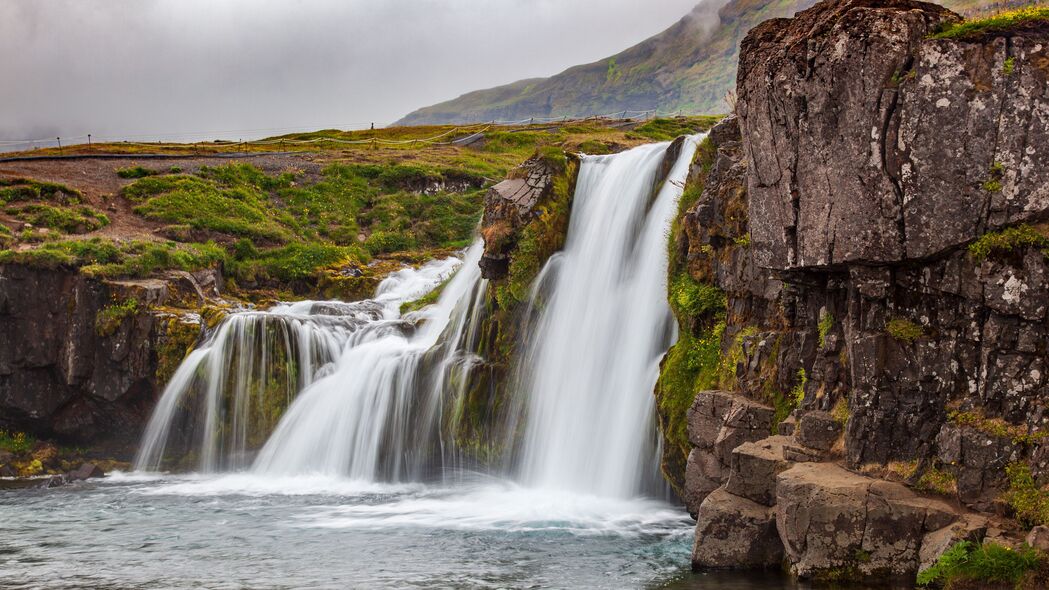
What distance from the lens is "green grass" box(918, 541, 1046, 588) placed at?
1109 cm

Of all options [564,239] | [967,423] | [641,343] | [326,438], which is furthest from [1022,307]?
[326,438]

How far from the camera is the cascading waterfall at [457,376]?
22.2m

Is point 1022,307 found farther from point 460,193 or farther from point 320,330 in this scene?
point 460,193

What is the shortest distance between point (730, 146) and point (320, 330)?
Result: 640 inches

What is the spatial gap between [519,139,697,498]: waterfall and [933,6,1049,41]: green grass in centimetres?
1038

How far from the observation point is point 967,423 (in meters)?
12.6

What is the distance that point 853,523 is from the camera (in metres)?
12.6

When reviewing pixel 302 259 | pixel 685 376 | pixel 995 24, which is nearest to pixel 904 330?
pixel 995 24

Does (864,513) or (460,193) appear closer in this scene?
(864,513)

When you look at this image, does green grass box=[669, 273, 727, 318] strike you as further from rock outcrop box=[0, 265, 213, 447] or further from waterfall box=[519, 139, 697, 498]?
rock outcrop box=[0, 265, 213, 447]

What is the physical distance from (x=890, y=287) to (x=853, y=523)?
356 cm

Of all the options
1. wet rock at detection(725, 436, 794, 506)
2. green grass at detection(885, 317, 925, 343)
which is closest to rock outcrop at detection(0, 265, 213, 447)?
wet rock at detection(725, 436, 794, 506)

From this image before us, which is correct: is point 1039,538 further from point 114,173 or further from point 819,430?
point 114,173

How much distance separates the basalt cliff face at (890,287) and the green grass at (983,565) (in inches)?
11.6
